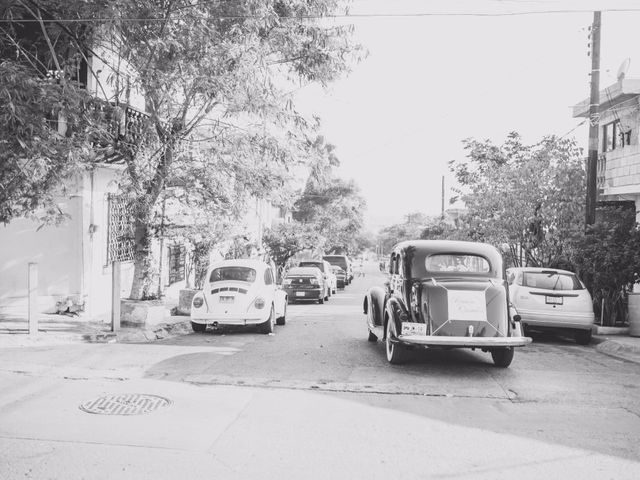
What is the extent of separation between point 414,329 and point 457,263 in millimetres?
1566

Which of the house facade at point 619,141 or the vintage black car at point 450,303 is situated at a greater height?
the house facade at point 619,141

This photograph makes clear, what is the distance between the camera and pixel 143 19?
11406 mm

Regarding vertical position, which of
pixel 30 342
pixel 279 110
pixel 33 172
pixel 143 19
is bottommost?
pixel 30 342

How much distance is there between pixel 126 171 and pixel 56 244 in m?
3.24

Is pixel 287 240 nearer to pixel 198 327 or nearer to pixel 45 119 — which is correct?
pixel 198 327

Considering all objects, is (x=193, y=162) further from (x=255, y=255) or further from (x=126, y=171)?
(x=255, y=255)

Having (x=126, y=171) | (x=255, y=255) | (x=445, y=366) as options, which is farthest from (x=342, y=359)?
(x=255, y=255)

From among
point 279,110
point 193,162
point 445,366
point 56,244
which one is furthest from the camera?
point 56,244

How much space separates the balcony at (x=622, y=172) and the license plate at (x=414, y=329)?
10.2 m

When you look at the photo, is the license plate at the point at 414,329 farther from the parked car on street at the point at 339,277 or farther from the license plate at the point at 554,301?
the parked car on street at the point at 339,277

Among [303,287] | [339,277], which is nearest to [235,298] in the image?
[303,287]

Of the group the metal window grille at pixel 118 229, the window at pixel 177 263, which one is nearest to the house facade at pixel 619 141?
the metal window grille at pixel 118 229

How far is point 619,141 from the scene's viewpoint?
20.5 metres

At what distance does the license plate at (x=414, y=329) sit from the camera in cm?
888
